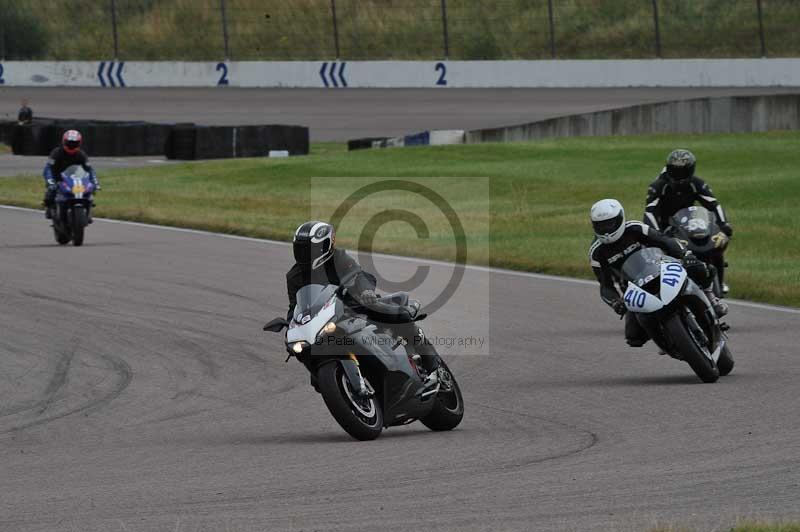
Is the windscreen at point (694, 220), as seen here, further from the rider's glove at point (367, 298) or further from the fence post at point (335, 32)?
the fence post at point (335, 32)

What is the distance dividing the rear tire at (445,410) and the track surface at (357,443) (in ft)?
0.34

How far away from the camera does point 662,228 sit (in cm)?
1332

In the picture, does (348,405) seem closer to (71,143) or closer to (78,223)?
(78,223)

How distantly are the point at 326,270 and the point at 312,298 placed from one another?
0.25 m

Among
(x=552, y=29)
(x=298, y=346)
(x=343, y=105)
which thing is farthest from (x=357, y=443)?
(x=552, y=29)

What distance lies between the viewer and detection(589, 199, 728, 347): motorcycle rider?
10875 millimetres

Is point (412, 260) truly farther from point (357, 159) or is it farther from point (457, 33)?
point (457, 33)

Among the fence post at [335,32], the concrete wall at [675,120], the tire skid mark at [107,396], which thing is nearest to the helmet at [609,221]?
the tire skid mark at [107,396]

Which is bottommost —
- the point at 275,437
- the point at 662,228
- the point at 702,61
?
the point at 275,437

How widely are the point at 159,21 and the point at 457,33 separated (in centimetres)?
1115

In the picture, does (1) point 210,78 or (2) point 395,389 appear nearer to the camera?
(2) point 395,389

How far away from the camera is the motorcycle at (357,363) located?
833 cm

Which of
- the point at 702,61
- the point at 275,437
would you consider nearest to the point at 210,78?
the point at 702,61

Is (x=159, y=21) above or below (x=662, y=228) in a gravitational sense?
above
